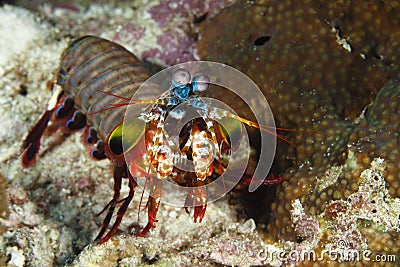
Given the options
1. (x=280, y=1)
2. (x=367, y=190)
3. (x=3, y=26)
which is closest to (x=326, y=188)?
(x=367, y=190)

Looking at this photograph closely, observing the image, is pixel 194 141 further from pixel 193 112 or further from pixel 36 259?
pixel 36 259

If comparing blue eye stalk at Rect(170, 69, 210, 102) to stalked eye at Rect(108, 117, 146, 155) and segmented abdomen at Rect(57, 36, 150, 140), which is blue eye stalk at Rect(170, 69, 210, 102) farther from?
segmented abdomen at Rect(57, 36, 150, 140)

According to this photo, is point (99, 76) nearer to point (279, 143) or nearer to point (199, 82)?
point (199, 82)

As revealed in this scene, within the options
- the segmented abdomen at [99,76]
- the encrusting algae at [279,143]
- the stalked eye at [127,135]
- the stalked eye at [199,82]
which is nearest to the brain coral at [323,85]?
the encrusting algae at [279,143]

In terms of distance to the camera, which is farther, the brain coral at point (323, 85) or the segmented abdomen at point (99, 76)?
the segmented abdomen at point (99, 76)

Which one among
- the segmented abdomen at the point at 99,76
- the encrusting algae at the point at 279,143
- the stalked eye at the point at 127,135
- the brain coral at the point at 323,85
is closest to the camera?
the encrusting algae at the point at 279,143

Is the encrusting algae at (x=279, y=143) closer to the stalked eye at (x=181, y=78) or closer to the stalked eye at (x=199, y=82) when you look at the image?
the stalked eye at (x=199, y=82)
